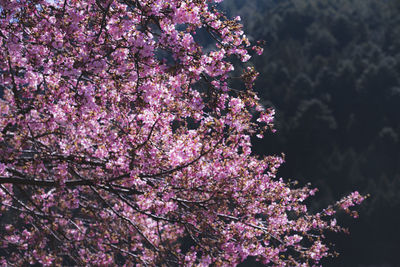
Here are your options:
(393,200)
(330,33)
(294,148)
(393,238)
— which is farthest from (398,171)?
(330,33)

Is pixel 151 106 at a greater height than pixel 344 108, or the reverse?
pixel 344 108

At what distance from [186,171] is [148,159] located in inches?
23.0

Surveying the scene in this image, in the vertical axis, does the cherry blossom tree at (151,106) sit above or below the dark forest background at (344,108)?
below

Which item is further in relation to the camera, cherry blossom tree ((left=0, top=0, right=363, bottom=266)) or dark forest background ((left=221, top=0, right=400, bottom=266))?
dark forest background ((left=221, top=0, right=400, bottom=266))

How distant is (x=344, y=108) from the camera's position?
45.5 meters

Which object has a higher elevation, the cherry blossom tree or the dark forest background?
the dark forest background

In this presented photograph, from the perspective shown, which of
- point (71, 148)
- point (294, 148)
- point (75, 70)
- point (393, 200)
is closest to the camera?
point (75, 70)

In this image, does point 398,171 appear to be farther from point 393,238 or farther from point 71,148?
point 71,148

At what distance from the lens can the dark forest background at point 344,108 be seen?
1368 inches

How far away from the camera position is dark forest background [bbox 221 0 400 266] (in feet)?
114

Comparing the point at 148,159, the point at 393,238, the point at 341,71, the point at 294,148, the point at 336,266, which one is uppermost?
the point at 341,71

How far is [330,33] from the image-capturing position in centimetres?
5612

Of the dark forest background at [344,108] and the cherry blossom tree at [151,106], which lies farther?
the dark forest background at [344,108]

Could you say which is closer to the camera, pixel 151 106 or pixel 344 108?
pixel 151 106
